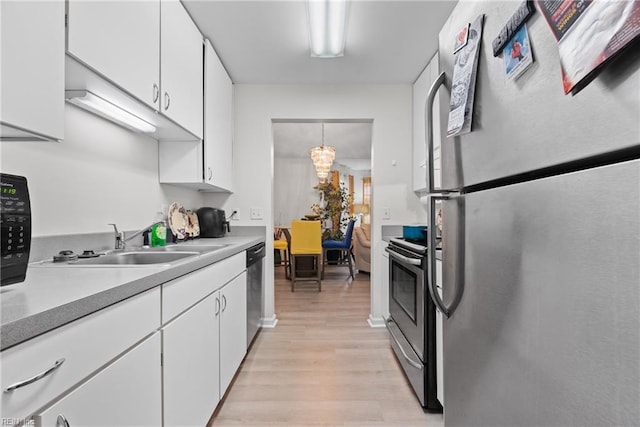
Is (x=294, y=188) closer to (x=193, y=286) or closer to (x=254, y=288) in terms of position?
(x=254, y=288)

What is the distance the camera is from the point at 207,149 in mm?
2408

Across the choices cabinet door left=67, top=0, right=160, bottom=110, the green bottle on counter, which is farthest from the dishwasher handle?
cabinet door left=67, top=0, right=160, bottom=110

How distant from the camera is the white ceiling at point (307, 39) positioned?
2.06 m

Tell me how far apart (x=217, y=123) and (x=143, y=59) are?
3.64ft

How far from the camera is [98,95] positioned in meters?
1.43

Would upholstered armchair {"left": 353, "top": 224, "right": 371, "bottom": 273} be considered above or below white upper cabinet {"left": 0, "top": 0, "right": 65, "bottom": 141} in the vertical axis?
below

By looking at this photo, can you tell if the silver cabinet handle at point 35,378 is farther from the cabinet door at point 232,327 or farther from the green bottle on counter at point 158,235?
the green bottle on counter at point 158,235

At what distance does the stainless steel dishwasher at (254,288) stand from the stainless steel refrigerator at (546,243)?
1.81 meters

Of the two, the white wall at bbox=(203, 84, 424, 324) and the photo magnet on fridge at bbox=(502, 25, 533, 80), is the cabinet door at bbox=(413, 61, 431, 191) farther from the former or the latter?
the photo magnet on fridge at bbox=(502, 25, 533, 80)

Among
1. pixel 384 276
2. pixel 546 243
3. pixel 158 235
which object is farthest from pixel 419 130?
pixel 546 243

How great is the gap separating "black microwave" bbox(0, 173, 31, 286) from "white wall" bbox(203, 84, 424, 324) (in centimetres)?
232

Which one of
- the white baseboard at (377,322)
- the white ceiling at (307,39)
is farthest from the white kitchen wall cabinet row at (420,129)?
the white baseboard at (377,322)

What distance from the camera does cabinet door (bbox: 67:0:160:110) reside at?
3.62ft

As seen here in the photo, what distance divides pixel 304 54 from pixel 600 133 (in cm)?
254
